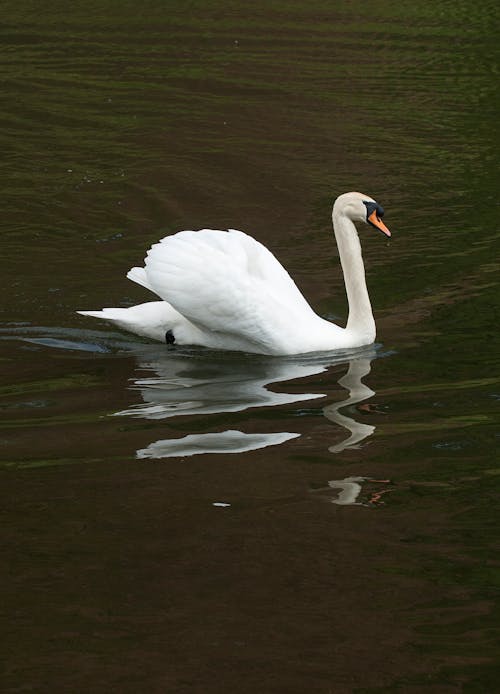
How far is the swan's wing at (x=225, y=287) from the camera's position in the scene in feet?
25.9

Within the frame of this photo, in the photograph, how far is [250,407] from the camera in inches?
275

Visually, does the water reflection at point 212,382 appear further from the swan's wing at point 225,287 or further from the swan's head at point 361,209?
the swan's head at point 361,209

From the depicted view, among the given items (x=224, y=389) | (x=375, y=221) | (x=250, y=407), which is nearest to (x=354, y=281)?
(x=375, y=221)

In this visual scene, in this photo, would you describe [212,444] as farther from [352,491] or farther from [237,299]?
[237,299]

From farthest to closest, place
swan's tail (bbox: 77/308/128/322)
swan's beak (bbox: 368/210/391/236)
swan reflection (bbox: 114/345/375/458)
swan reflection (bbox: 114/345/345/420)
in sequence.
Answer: swan's beak (bbox: 368/210/391/236) < swan's tail (bbox: 77/308/128/322) < swan reflection (bbox: 114/345/345/420) < swan reflection (bbox: 114/345/375/458)

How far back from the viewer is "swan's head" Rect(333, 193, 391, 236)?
8289 millimetres

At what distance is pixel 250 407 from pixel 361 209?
1.86 metres

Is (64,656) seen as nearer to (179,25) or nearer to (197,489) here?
(197,489)

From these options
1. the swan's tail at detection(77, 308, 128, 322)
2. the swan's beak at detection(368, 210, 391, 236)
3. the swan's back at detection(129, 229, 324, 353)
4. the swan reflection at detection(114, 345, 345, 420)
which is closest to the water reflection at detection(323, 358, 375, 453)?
the swan reflection at detection(114, 345, 345, 420)

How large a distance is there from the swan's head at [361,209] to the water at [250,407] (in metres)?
0.72

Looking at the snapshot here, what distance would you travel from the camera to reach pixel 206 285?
789cm

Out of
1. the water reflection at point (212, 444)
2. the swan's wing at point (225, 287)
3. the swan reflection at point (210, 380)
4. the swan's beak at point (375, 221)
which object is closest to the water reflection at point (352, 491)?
the water reflection at point (212, 444)

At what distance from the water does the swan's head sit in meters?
0.72

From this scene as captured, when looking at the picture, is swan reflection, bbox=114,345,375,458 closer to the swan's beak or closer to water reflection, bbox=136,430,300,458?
water reflection, bbox=136,430,300,458
